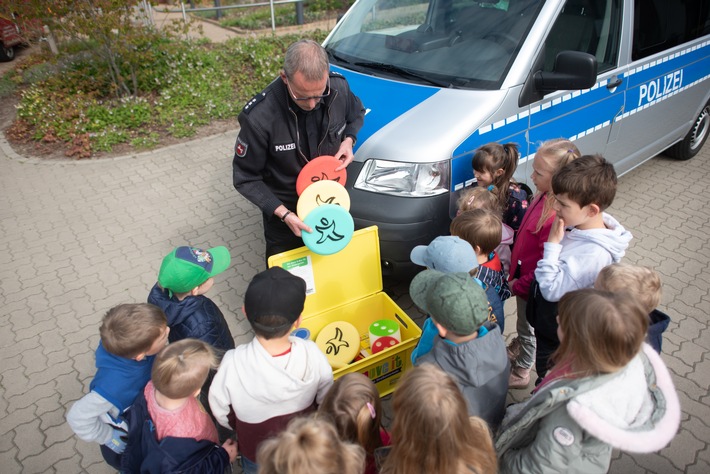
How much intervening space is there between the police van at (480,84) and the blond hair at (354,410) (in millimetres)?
1412

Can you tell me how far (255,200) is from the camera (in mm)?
2893

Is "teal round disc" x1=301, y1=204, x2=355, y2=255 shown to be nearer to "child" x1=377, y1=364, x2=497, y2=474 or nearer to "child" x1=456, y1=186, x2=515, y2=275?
"child" x1=456, y1=186, x2=515, y2=275

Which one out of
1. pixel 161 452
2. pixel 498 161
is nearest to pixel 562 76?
pixel 498 161

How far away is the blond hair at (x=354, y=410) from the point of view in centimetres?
181

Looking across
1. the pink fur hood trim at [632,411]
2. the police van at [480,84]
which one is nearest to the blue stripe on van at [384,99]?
the police van at [480,84]

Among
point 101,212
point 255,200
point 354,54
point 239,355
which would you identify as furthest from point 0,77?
point 239,355

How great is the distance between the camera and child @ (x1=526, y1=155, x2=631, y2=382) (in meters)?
2.38

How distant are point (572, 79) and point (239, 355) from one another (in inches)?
107

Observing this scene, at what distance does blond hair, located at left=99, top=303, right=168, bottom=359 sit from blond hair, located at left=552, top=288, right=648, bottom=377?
1700mm

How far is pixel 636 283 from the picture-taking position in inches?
81.1

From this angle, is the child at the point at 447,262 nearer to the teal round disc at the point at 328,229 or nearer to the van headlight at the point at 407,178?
the teal round disc at the point at 328,229

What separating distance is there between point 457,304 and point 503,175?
4.79 feet

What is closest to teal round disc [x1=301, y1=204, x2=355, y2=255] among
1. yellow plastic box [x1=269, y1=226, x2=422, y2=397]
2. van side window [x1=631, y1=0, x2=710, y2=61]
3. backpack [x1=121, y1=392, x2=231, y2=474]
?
yellow plastic box [x1=269, y1=226, x2=422, y2=397]

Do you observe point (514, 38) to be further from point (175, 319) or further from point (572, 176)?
point (175, 319)
